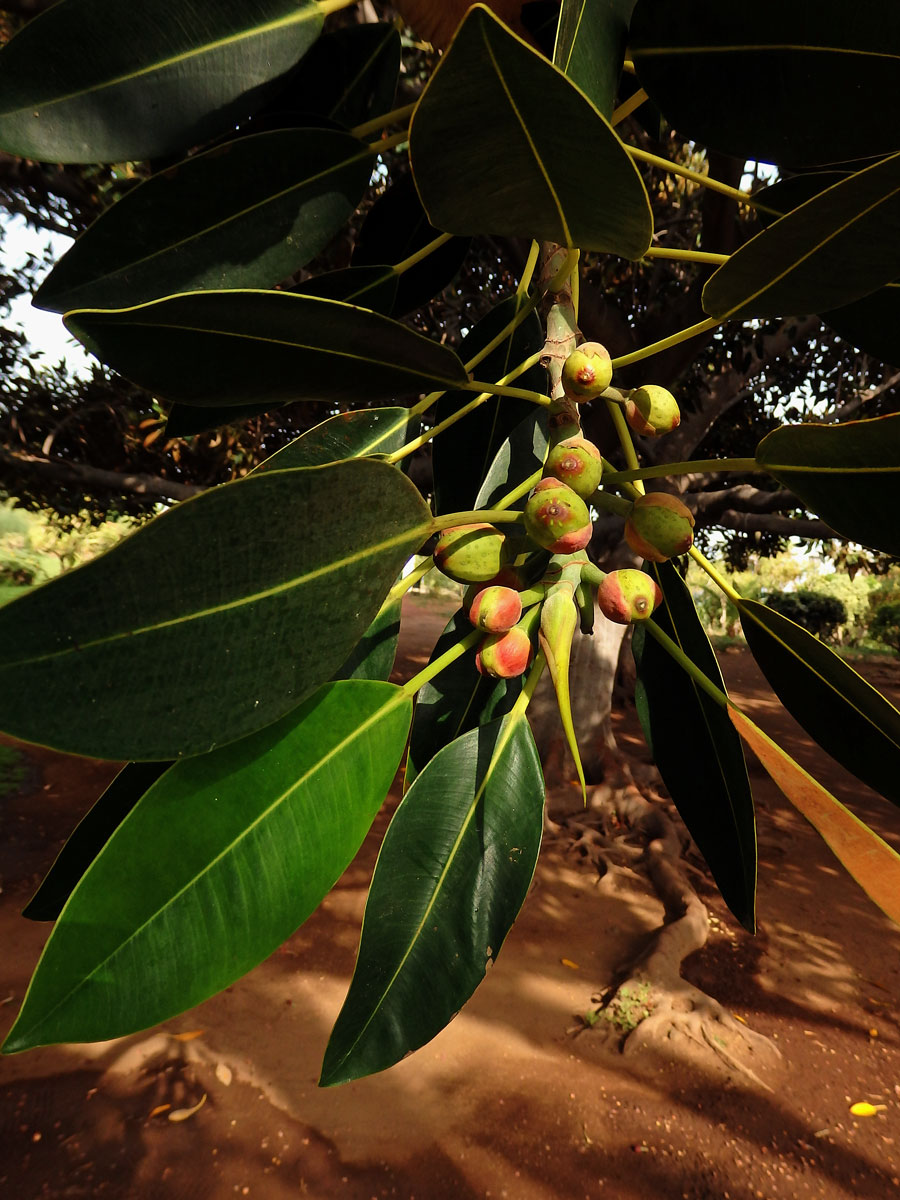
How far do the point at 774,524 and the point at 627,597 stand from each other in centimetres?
527

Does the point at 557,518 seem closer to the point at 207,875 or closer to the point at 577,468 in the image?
the point at 577,468

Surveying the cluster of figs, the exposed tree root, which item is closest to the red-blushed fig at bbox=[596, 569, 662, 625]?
the cluster of figs

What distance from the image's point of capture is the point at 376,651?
0.66 meters

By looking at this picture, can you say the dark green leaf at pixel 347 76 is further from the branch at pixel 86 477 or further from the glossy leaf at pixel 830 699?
the branch at pixel 86 477

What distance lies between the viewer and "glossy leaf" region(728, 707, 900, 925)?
39 centimetres

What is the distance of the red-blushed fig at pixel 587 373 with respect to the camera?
0.47 meters

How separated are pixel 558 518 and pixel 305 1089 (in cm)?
313

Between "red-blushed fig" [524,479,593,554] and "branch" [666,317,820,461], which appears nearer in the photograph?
"red-blushed fig" [524,479,593,554]

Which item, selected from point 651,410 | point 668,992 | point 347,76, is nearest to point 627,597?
point 651,410

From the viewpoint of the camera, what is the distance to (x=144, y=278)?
577mm

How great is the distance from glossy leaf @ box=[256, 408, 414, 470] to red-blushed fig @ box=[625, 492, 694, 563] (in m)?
0.24

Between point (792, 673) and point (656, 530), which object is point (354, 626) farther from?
point (792, 673)

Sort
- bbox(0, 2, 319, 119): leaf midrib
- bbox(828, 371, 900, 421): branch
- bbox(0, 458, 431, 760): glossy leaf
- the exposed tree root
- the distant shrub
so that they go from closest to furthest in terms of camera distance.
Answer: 1. bbox(0, 458, 431, 760): glossy leaf
2. bbox(0, 2, 319, 119): leaf midrib
3. the exposed tree root
4. bbox(828, 371, 900, 421): branch
5. the distant shrub

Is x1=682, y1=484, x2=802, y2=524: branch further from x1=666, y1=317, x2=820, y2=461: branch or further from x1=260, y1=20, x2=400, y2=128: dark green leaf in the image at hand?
x1=260, y1=20, x2=400, y2=128: dark green leaf
